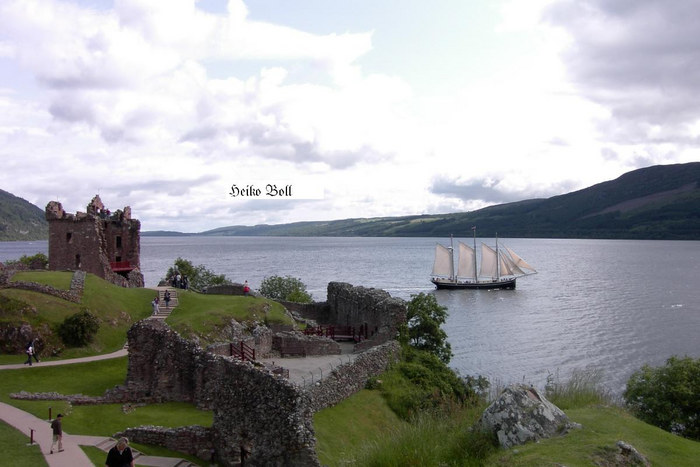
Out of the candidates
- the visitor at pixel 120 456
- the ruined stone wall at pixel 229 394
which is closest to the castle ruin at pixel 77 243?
the ruined stone wall at pixel 229 394

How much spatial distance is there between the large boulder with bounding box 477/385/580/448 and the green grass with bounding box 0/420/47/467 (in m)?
14.0

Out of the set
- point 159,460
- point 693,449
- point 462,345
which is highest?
point 693,449

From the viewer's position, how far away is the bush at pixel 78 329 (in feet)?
103

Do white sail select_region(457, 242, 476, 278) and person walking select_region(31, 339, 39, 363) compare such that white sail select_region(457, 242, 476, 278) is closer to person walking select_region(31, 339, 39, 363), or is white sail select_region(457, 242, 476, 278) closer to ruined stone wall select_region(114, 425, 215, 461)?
person walking select_region(31, 339, 39, 363)

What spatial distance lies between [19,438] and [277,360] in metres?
15.1

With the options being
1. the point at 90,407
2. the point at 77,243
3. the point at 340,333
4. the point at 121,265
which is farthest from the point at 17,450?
the point at 121,265

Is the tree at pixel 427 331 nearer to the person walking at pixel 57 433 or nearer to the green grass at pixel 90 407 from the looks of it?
the green grass at pixel 90 407

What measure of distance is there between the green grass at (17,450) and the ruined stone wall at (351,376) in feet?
31.1

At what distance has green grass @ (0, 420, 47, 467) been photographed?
17.7 meters

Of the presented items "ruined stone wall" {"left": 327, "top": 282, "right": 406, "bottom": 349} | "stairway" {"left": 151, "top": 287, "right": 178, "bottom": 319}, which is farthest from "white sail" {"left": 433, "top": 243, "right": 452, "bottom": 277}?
"stairway" {"left": 151, "top": 287, "right": 178, "bottom": 319}

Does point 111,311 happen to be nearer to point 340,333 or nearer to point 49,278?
point 49,278

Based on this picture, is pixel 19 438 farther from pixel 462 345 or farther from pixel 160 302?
pixel 462 345

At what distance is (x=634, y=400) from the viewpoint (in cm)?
3025

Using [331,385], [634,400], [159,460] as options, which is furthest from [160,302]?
[634,400]
